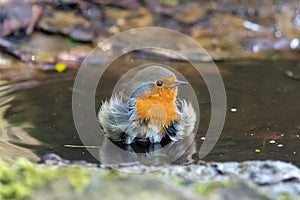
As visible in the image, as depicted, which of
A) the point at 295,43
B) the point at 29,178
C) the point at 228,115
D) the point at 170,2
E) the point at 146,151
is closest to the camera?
the point at 29,178

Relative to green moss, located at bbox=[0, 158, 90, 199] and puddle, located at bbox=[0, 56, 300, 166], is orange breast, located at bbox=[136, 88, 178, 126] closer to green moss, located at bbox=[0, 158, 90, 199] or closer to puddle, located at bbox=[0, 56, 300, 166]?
puddle, located at bbox=[0, 56, 300, 166]

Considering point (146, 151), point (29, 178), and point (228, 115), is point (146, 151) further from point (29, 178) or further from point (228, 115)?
point (29, 178)

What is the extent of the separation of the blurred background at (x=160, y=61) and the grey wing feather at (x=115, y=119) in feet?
0.44

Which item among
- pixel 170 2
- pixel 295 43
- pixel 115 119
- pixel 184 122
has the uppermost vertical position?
pixel 170 2

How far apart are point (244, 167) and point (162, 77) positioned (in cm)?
153

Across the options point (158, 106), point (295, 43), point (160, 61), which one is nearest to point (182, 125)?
point (158, 106)

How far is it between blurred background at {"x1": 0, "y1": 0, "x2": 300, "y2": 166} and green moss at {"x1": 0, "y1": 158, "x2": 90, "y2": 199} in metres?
0.64

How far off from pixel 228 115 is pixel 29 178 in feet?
7.51

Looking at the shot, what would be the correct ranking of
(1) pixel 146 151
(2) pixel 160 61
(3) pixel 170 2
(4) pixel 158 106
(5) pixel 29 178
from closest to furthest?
(5) pixel 29 178, (1) pixel 146 151, (4) pixel 158 106, (2) pixel 160 61, (3) pixel 170 2

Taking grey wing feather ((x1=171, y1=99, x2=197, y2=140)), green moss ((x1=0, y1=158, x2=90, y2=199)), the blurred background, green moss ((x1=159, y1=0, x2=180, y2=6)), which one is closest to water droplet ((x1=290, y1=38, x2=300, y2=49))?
the blurred background

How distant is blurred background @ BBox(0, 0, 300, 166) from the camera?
382 cm

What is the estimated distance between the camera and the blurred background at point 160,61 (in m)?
3.82

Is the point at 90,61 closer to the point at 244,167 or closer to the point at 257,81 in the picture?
the point at 257,81

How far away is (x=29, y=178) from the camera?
7.25 ft
